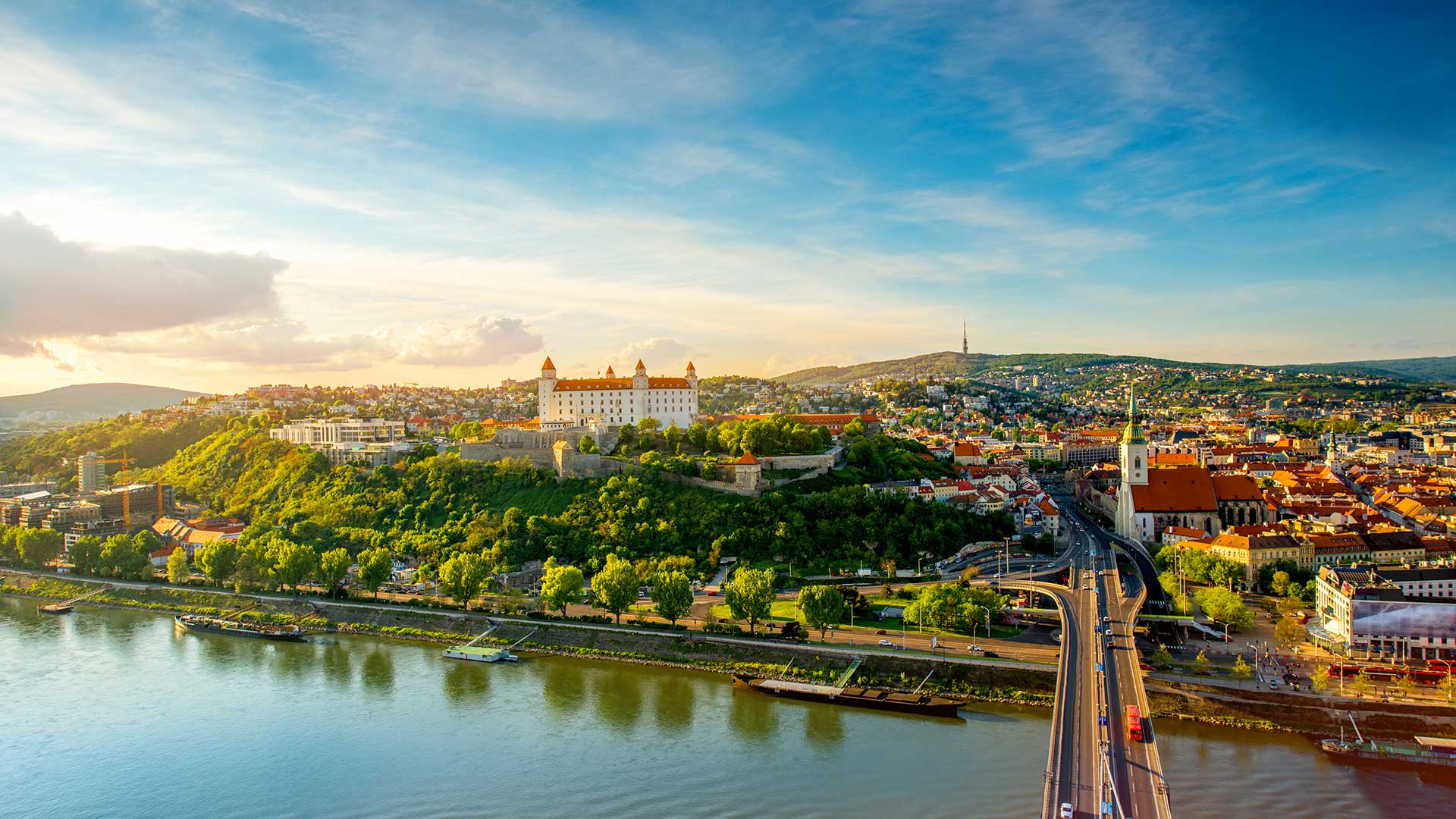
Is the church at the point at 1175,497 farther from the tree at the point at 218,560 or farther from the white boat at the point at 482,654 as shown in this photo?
the tree at the point at 218,560

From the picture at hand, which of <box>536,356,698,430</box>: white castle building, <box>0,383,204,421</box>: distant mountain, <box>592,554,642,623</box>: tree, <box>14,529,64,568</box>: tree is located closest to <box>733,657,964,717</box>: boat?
<box>592,554,642,623</box>: tree

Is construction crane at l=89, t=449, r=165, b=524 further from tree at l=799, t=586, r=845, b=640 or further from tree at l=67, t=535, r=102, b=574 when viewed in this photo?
tree at l=799, t=586, r=845, b=640

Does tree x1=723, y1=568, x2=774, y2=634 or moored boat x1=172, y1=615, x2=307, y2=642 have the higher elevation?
tree x1=723, y1=568, x2=774, y2=634

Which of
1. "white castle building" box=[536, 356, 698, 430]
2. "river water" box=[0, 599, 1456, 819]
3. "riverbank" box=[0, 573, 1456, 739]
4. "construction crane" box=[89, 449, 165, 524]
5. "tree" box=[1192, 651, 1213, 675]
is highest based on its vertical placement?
"white castle building" box=[536, 356, 698, 430]

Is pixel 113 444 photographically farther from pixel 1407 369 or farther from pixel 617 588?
pixel 1407 369

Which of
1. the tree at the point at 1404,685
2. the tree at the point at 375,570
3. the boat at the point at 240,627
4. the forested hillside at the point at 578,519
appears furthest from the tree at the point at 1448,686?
the boat at the point at 240,627

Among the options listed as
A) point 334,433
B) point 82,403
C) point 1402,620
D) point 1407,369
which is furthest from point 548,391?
point 1407,369

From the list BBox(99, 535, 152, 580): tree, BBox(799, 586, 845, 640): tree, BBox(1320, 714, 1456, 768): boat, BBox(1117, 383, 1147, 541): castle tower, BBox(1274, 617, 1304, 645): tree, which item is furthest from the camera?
BBox(1117, 383, 1147, 541): castle tower
